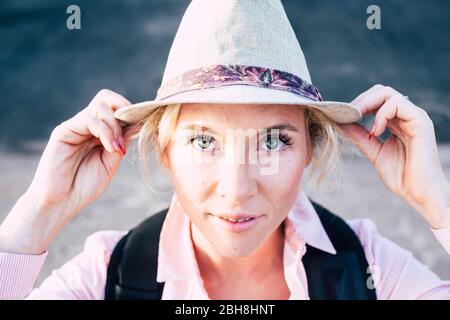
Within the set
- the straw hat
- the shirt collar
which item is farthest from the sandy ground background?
the straw hat

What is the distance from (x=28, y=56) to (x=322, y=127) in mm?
3476

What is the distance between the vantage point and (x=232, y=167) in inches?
72.1

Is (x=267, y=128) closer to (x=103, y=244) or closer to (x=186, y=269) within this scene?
(x=186, y=269)

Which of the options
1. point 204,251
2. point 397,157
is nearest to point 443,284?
point 397,157

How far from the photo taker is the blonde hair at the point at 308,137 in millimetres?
1992

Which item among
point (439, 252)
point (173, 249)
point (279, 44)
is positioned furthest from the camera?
point (439, 252)

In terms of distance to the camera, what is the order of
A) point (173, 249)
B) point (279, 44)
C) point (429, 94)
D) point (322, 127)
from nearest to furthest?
point (279, 44) → point (322, 127) → point (173, 249) → point (429, 94)

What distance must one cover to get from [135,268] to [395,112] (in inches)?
41.7

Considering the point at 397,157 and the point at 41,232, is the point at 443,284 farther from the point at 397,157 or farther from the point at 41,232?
the point at 41,232

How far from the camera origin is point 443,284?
2230 mm

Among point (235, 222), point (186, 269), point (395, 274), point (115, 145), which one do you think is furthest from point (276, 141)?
point (395, 274)

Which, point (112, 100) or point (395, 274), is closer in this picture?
point (112, 100)

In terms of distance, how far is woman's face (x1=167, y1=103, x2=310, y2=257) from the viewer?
6.09 feet

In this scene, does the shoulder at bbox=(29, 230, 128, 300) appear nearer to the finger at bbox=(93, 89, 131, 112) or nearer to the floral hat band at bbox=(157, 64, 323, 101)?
the finger at bbox=(93, 89, 131, 112)
